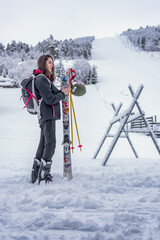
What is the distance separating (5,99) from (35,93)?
1778cm

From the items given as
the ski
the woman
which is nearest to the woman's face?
the woman

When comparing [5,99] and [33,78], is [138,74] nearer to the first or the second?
[5,99]

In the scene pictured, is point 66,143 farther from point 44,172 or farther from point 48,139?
point 44,172

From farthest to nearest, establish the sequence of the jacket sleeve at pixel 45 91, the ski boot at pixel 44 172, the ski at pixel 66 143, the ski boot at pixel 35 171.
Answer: the ski at pixel 66 143 → the ski boot at pixel 35 171 → the ski boot at pixel 44 172 → the jacket sleeve at pixel 45 91

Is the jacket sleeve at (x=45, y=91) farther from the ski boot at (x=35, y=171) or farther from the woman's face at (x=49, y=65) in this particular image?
the ski boot at (x=35, y=171)

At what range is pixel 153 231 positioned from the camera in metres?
1.40

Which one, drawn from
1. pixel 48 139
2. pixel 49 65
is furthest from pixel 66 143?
pixel 49 65

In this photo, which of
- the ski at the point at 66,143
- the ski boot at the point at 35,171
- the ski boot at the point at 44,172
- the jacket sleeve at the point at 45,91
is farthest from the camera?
the ski at the point at 66,143

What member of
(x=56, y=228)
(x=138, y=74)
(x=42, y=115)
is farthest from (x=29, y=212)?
(x=138, y=74)

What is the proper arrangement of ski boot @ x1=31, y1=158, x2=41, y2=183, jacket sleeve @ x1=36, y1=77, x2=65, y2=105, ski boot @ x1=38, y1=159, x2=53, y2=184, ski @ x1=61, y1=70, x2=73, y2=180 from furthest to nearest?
ski @ x1=61, y1=70, x2=73, y2=180 < ski boot @ x1=31, y1=158, x2=41, y2=183 < ski boot @ x1=38, y1=159, x2=53, y2=184 < jacket sleeve @ x1=36, y1=77, x2=65, y2=105

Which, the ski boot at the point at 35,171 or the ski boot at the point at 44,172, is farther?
the ski boot at the point at 35,171

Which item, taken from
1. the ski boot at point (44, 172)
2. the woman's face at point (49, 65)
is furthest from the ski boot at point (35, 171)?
the woman's face at point (49, 65)

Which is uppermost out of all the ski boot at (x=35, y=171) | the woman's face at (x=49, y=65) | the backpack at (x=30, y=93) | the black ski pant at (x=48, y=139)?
the woman's face at (x=49, y=65)

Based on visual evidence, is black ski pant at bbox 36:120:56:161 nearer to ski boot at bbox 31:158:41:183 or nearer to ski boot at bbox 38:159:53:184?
ski boot at bbox 38:159:53:184
